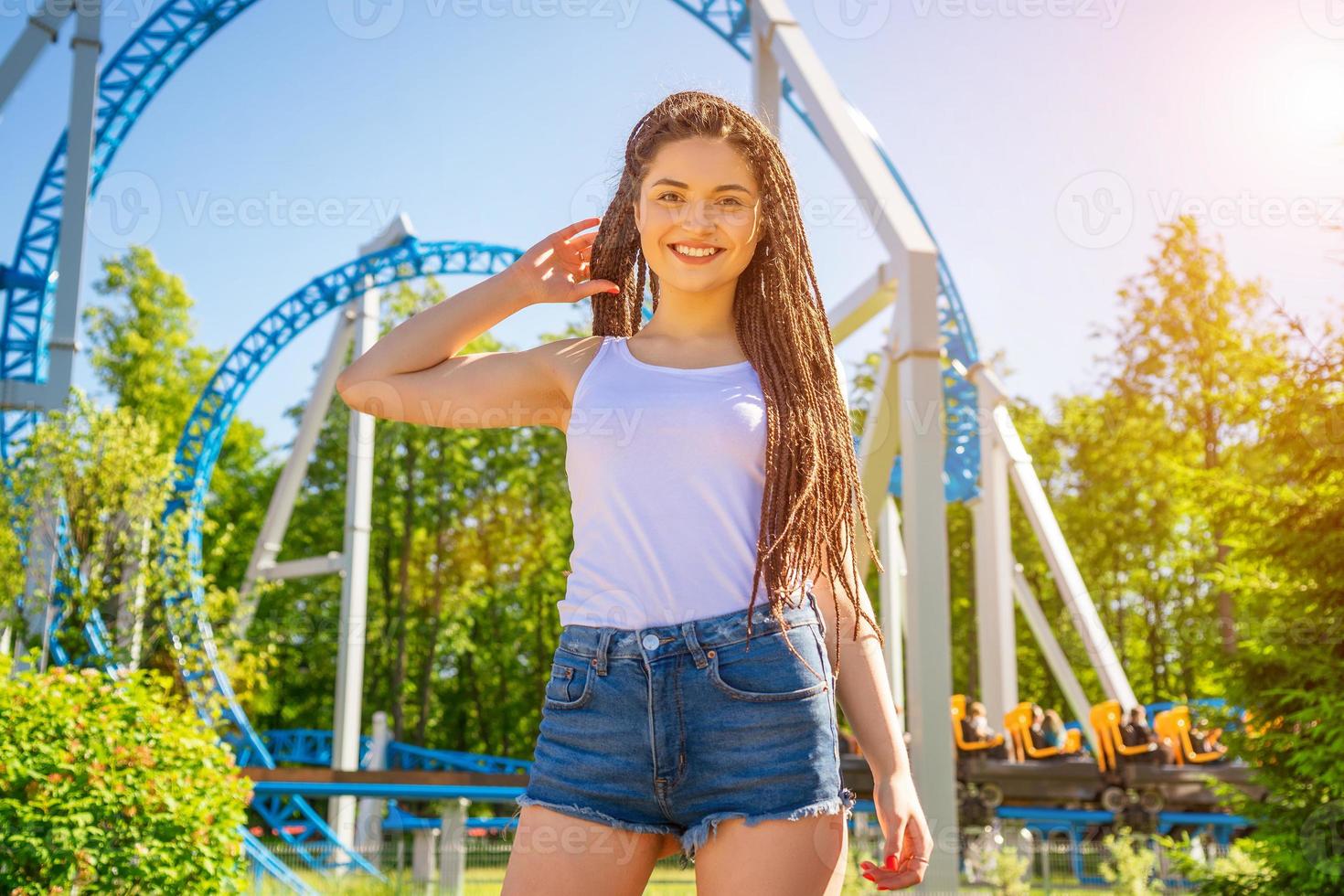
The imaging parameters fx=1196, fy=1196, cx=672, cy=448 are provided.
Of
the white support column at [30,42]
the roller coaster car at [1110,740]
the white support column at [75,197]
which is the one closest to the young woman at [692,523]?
the white support column at [75,197]

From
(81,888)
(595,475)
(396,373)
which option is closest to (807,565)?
(595,475)

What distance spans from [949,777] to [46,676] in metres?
4.43

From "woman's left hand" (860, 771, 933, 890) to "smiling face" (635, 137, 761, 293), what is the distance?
0.77 m

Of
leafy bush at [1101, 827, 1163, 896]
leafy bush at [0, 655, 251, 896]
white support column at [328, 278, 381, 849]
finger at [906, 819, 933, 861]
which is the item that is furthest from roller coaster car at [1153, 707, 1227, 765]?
finger at [906, 819, 933, 861]

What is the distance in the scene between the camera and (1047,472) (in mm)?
25891

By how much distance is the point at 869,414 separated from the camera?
1323cm

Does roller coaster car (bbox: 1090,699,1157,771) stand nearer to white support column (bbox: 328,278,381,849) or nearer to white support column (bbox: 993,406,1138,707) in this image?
white support column (bbox: 993,406,1138,707)

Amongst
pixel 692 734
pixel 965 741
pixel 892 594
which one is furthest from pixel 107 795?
pixel 892 594

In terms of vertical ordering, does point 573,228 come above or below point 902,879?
above

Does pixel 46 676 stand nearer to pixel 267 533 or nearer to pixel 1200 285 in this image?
pixel 267 533

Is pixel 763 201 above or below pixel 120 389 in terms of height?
below

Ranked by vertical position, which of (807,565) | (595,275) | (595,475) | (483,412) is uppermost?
(595,275)

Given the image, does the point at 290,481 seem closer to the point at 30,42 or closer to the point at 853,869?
the point at 30,42

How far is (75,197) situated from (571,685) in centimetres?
1060
